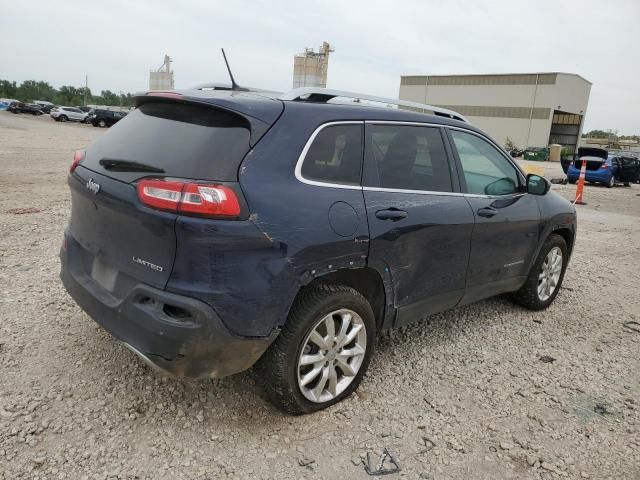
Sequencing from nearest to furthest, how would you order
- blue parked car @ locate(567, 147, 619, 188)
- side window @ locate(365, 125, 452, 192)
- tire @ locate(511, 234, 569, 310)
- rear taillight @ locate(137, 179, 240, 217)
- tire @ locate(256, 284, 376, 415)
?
rear taillight @ locate(137, 179, 240, 217)
tire @ locate(256, 284, 376, 415)
side window @ locate(365, 125, 452, 192)
tire @ locate(511, 234, 569, 310)
blue parked car @ locate(567, 147, 619, 188)

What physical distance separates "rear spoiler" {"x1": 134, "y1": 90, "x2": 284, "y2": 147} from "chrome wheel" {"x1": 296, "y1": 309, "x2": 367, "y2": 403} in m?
1.06

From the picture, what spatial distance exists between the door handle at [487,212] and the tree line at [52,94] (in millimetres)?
97380

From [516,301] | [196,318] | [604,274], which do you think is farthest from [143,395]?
[604,274]

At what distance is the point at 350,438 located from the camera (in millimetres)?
2705

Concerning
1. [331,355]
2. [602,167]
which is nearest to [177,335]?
[331,355]

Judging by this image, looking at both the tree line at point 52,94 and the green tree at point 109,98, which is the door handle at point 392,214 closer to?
the tree line at point 52,94

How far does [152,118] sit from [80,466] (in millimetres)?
1814

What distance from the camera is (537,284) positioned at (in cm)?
458

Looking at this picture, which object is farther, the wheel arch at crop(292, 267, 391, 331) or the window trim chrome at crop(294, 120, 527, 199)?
the wheel arch at crop(292, 267, 391, 331)

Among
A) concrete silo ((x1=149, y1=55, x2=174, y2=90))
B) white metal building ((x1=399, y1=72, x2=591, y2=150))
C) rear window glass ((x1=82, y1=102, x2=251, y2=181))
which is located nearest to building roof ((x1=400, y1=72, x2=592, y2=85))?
white metal building ((x1=399, y1=72, x2=591, y2=150))

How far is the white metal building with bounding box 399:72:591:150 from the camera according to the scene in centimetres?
6362

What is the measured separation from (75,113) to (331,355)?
54.0 meters

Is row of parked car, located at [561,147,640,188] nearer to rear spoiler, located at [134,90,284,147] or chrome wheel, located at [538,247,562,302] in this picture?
chrome wheel, located at [538,247,562,302]

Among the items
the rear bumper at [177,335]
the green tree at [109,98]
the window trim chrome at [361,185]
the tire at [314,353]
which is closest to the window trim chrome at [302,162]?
the window trim chrome at [361,185]
